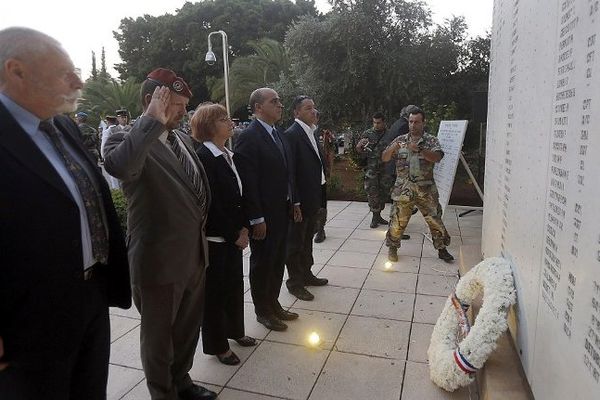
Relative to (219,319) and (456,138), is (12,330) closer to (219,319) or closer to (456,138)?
(219,319)

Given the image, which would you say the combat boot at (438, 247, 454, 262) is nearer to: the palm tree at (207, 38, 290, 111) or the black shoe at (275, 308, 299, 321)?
the black shoe at (275, 308, 299, 321)

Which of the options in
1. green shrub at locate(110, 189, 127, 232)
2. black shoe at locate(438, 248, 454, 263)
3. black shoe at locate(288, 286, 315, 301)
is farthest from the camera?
green shrub at locate(110, 189, 127, 232)

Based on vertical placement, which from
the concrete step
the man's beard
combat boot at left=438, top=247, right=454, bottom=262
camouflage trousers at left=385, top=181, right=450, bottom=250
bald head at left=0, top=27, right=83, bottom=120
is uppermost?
bald head at left=0, top=27, right=83, bottom=120

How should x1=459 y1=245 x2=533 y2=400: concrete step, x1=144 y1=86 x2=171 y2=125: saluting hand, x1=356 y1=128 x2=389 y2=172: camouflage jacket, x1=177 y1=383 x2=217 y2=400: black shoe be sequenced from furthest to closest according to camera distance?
1. x1=356 y1=128 x2=389 y2=172: camouflage jacket
2. x1=177 y1=383 x2=217 y2=400: black shoe
3. x1=459 y1=245 x2=533 y2=400: concrete step
4. x1=144 y1=86 x2=171 y2=125: saluting hand

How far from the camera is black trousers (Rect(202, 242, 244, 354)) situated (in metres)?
2.87

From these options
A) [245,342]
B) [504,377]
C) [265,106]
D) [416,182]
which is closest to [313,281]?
[245,342]

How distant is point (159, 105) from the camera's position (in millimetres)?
2041

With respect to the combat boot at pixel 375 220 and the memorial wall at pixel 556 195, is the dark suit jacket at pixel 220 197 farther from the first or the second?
the combat boot at pixel 375 220

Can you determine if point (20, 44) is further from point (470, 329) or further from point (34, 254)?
point (470, 329)

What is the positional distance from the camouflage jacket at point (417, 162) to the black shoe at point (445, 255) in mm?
913

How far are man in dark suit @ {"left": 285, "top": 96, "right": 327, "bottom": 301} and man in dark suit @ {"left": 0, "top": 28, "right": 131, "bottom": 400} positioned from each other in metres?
2.42

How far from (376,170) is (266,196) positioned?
4087mm

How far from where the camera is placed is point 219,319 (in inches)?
115

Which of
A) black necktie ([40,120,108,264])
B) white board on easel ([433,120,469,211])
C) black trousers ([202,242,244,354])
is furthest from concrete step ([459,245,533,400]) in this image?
white board on easel ([433,120,469,211])
